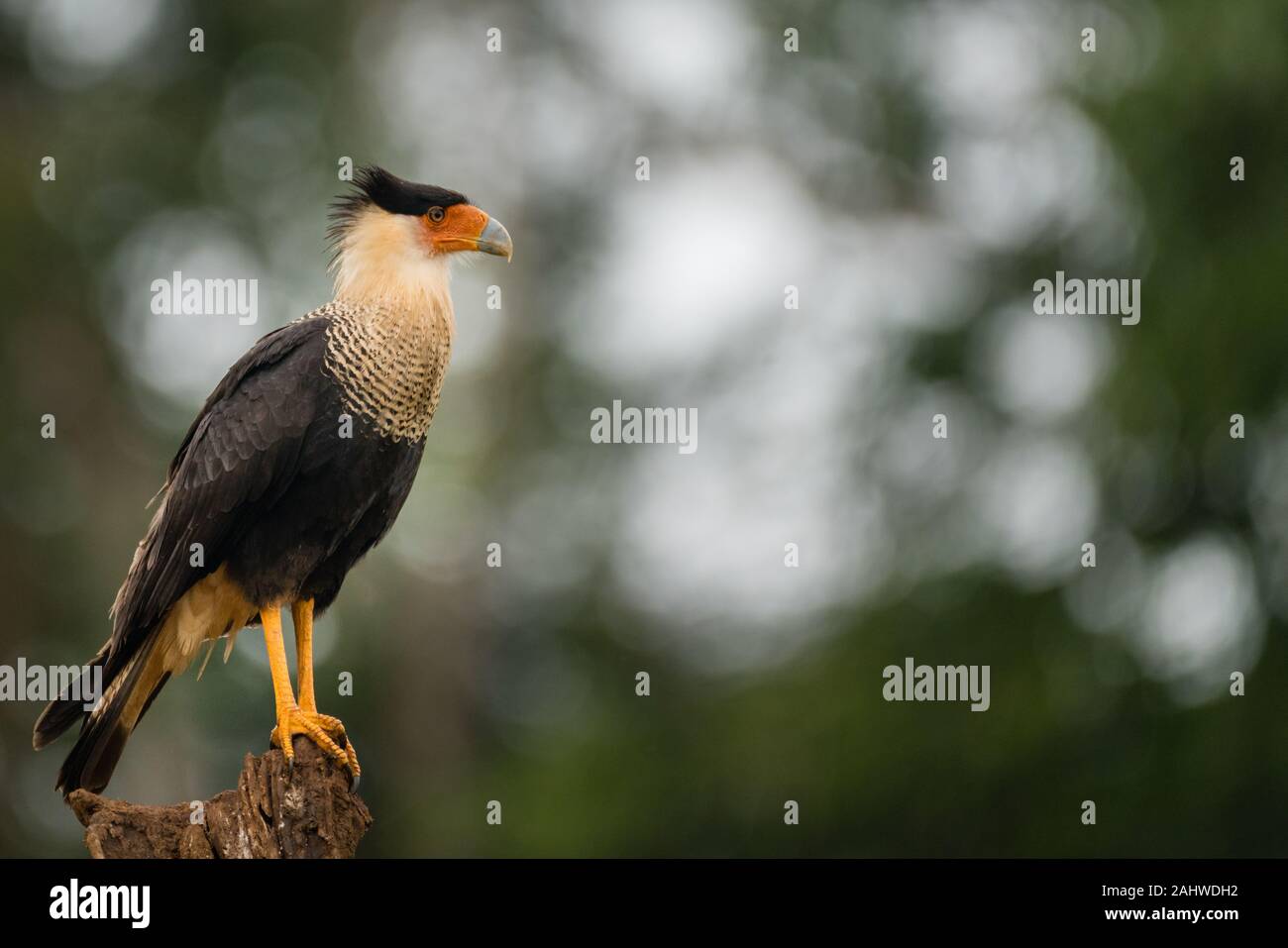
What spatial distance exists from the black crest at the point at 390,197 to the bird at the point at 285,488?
0.63 feet

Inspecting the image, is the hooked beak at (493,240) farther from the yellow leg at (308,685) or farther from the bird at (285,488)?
the yellow leg at (308,685)

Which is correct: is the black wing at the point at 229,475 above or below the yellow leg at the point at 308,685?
above

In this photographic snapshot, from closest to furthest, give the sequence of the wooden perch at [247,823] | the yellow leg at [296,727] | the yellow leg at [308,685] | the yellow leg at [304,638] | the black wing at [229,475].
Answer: the wooden perch at [247,823]
the yellow leg at [296,727]
the yellow leg at [308,685]
the black wing at [229,475]
the yellow leg at [304,638]

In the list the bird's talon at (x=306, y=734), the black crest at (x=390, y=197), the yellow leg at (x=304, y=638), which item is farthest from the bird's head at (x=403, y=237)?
the bird's talon at (x=306, y=734)

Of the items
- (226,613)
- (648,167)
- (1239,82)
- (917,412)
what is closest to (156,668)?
(226,613)

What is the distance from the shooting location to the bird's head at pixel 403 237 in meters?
7.38

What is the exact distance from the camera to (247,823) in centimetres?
615

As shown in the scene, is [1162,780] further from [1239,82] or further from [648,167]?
[648,167]

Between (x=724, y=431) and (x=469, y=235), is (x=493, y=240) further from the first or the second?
(x=724, y=431)

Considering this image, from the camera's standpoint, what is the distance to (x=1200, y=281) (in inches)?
566

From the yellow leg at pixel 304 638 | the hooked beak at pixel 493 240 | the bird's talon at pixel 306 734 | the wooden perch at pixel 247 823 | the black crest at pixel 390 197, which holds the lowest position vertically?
the wooden perch at pixel 247 823

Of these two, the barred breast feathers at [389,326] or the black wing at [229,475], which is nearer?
the black wing at [229,475]

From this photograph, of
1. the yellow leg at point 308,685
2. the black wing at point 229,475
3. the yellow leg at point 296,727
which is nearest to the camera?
the yellow leg at point 296,727

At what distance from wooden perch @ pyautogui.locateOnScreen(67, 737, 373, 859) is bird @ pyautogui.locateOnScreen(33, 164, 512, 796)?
0.96 feet
